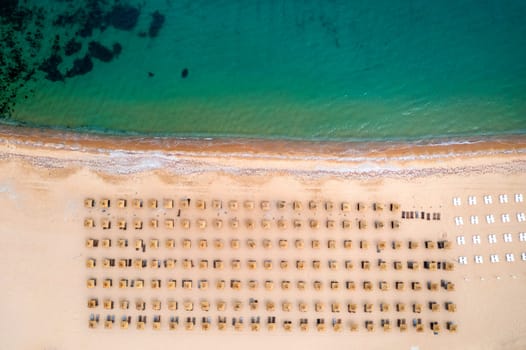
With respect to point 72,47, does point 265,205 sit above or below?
below

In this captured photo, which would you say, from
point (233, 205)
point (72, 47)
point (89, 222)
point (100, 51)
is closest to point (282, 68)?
point (233, 205)

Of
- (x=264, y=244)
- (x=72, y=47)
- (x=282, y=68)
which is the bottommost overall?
(x=264, y=244)

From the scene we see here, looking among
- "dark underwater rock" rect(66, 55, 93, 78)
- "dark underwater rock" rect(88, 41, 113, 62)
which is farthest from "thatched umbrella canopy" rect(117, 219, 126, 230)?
"dark underwater rock" rect(88, 41, 113, 62)

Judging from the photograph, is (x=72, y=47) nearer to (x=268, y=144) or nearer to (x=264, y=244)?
(x=268, y=144)

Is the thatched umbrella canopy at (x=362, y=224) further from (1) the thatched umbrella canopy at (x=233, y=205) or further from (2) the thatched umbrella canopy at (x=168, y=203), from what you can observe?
(2) the thatched umbrella canopy at (x=168, y=203)

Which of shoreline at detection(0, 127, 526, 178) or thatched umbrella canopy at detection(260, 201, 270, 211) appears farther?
shoreline at detection(0, 127, 526, 178)

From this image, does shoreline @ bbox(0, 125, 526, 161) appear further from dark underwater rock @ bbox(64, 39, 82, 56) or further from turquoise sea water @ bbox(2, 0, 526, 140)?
dark underwater rock @ bbox(64, 39, 82, 56)
